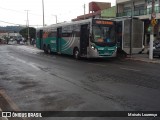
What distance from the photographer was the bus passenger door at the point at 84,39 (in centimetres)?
2333

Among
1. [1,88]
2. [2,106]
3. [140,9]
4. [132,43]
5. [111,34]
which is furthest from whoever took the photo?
[140,9]

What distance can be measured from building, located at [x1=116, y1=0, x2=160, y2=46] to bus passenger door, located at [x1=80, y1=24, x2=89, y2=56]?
24579 mm

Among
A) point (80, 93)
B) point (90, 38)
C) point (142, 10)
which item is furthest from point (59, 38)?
point (142, 10)

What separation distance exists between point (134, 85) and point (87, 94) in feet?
7.95

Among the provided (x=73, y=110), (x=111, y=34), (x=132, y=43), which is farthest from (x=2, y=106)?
(x=132, y=43)

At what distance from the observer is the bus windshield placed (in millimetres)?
22641

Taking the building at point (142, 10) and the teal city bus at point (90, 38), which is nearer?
the teal city bus at point (90, 38)

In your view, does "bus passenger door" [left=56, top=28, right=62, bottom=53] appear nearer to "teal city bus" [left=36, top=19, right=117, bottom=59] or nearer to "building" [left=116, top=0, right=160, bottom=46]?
"teal city bus" [left=36, top=19, right=117, bottom=59]

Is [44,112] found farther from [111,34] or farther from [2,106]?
[111,34]

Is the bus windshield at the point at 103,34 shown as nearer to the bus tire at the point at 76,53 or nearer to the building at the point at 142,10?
the bus tire at the point at 76,53

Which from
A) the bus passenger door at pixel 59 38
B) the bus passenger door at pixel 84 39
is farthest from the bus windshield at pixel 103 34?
the bus passenger door at pixel 59 38

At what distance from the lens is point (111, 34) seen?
23.3 m

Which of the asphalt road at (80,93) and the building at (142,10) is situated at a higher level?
the building at (142,10)

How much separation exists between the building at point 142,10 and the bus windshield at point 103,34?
24210mm
